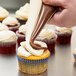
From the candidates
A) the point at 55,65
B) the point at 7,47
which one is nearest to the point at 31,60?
the point at 55,65

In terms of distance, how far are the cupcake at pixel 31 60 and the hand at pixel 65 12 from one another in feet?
1.10

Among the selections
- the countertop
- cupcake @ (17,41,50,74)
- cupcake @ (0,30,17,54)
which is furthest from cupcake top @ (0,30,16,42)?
cupcake @ (17,41,50,74)

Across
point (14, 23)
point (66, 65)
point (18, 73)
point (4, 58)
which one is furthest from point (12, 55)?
point (14, 23)

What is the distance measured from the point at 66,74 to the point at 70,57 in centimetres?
28

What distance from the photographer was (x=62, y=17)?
1334 mm

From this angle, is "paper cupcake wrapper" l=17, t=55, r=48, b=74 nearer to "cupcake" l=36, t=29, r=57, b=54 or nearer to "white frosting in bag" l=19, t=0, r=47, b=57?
"white frosting in bag" l=19, t=0, r=47, b=57

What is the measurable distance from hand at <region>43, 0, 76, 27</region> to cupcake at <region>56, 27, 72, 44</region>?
2.83 feet

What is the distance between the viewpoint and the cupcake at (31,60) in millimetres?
1660

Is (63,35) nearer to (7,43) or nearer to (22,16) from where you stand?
(7,43)

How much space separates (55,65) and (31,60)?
22cm

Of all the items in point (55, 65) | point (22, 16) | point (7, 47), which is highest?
point (22, 16)

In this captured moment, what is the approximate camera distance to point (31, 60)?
1.66 meters

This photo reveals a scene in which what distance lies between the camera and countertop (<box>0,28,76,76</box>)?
1690 millimetres

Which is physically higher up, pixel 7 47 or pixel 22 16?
pixel 22 16
